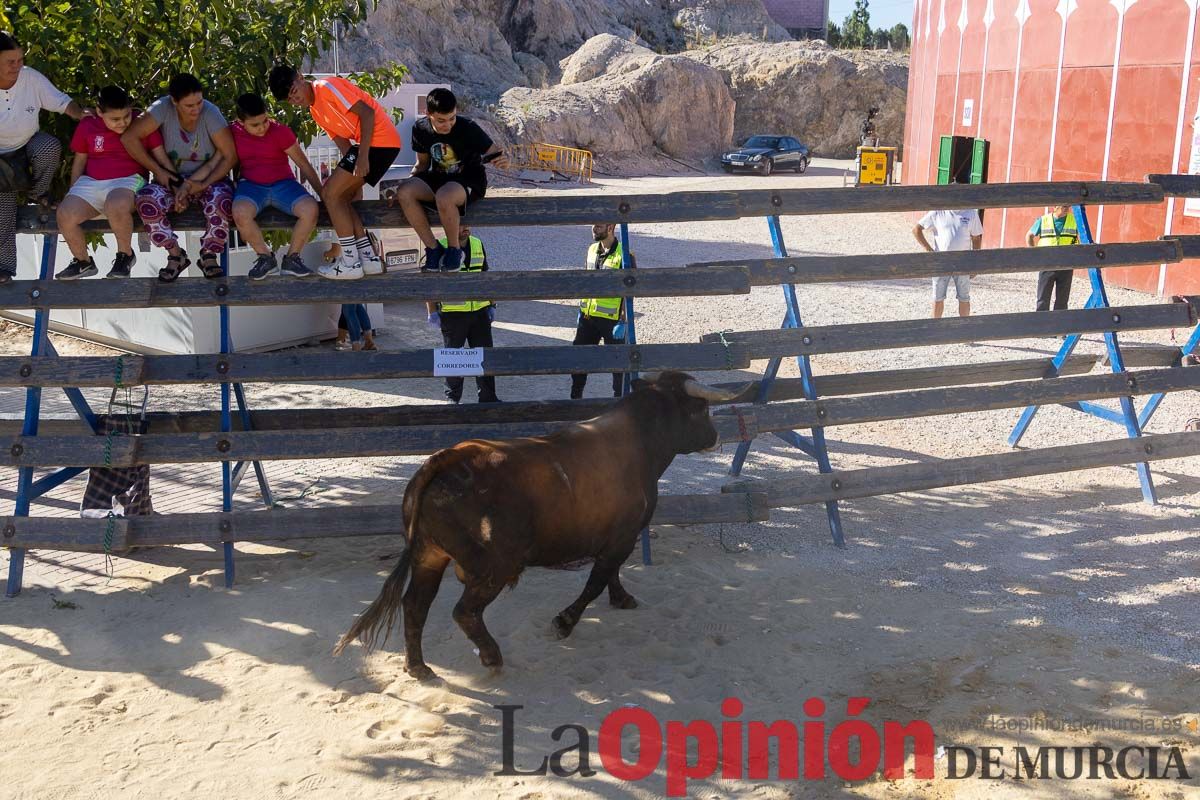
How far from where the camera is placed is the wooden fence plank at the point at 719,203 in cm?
629

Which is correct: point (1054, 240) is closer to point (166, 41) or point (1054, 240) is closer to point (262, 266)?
point (262, 266)

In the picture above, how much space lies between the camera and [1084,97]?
1703cm

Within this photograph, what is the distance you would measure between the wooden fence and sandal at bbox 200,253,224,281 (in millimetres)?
79

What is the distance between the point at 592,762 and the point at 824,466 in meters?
2.96

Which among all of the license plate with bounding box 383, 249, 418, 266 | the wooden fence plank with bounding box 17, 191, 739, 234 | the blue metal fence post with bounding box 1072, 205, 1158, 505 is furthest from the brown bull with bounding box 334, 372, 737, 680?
the license plate with bounding box 383, 249, 418, 266

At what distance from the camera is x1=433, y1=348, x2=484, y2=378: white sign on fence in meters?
6.18

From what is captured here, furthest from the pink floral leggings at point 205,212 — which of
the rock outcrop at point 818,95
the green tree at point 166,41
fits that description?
the rock outcrop at point 818,95

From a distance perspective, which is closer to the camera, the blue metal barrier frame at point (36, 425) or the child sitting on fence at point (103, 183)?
the child sitting on fence at point (103, 183)

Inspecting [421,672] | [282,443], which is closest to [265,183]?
[282,443]

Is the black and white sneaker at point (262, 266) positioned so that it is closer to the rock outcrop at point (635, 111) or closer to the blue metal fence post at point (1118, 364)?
the blue metal fence post at point (1118, 364)

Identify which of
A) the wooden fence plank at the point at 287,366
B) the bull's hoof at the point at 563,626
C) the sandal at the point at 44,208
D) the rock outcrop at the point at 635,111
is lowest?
the bull's hoof at the point at 563,626

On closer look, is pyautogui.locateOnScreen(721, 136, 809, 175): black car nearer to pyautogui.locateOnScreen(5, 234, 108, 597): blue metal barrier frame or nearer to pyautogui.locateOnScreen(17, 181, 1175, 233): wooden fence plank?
pyautogui.locateOnScreen(17, 181, 1175, 233): wooden fence plank

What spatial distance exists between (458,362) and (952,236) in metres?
7.55

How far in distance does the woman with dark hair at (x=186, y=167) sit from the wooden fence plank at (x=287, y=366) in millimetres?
510
